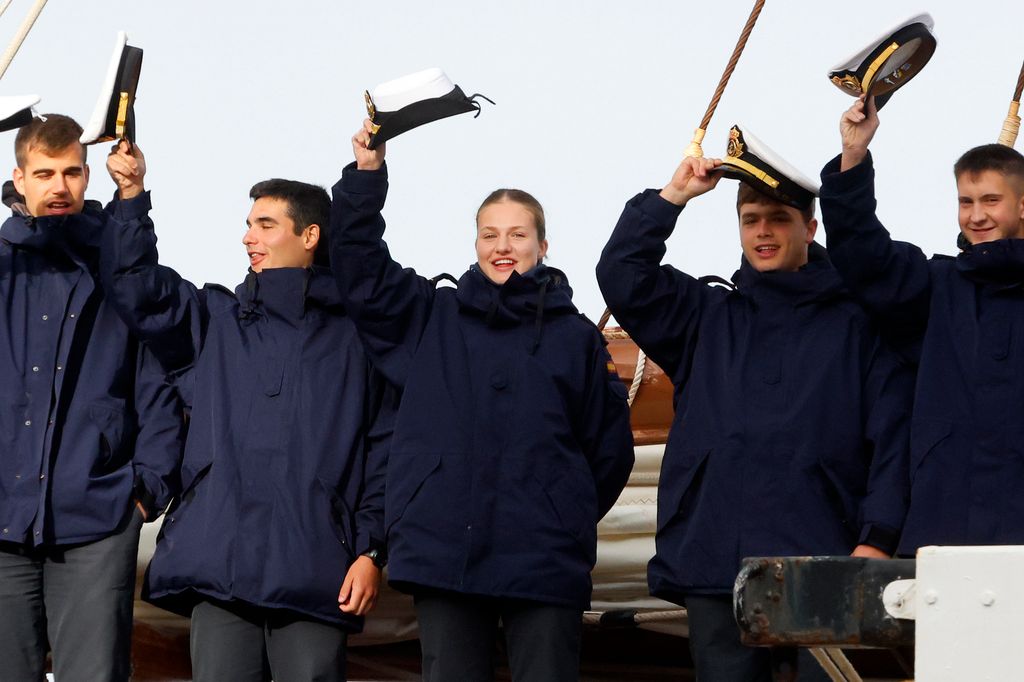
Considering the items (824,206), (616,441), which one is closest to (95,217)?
(616,441)

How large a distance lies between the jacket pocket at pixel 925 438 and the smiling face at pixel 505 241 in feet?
4.20

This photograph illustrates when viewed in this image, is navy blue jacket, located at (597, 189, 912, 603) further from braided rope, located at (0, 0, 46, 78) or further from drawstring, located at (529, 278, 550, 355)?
braided rope, located at (0, 0, 46, 78)

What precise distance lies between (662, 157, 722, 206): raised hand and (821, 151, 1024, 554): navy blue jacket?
0.40 metres

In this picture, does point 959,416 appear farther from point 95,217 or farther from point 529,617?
point 95,217

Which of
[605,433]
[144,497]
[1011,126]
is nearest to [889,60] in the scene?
[1011,126]

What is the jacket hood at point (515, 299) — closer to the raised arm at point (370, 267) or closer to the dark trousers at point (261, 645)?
the raised arm at point (370, 267)

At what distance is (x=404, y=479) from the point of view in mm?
4855

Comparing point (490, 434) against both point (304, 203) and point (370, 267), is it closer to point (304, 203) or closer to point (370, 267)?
point (370, 267)

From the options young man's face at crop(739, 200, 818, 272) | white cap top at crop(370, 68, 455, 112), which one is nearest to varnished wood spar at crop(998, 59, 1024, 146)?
young man's face at crop(739, 200, 818, 272)

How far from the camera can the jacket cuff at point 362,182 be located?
497 centimetres

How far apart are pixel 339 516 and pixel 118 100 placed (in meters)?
1.38

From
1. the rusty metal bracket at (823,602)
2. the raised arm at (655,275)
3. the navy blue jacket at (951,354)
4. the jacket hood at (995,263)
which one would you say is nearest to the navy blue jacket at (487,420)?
the raised arm at (655,275)

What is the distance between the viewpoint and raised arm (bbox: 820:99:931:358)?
462 cm

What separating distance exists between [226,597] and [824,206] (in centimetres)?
192
